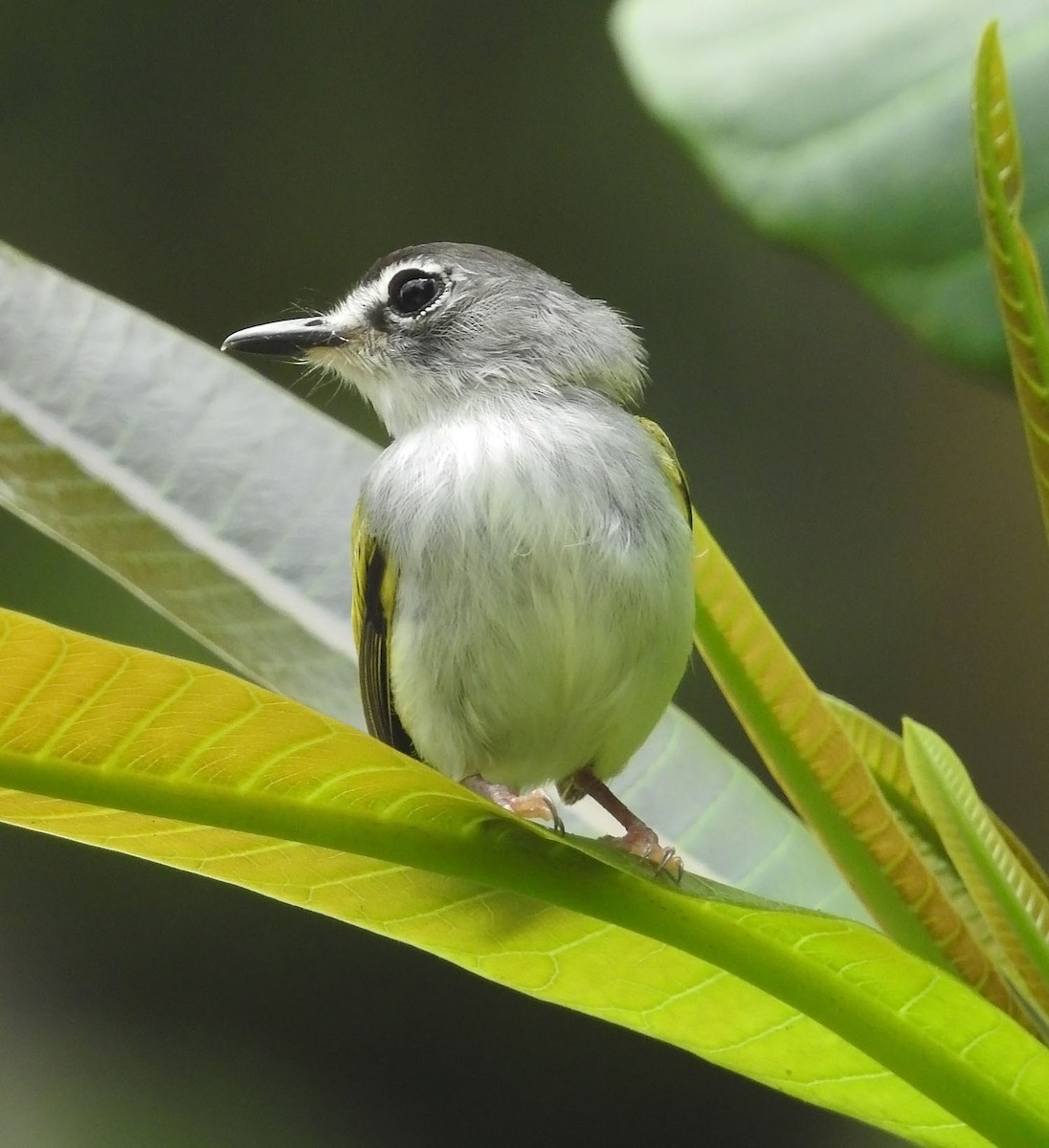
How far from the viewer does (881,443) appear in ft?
7.43

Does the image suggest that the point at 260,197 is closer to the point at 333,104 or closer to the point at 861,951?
the point at 333,104

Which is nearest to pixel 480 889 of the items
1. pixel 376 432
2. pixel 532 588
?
pixel 532 588

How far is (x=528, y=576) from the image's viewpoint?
34.8 inches

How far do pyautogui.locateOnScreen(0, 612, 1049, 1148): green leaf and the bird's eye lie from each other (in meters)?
0.62

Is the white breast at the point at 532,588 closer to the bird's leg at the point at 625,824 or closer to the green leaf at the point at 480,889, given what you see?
the bird's leg at the point at 625,824

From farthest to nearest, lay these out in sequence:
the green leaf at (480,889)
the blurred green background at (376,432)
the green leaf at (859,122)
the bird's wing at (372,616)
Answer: the blurred green background at (376,432)
the bird's wing at (372,616)
the green leaf at (859,122)
the green leaf at (480,889)

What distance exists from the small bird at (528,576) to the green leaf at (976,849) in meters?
0.16

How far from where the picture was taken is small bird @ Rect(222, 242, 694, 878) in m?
0.90

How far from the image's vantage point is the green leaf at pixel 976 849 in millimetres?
794

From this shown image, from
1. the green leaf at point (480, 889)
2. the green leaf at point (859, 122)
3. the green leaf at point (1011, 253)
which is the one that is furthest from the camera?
the green leaf at point (859, 122)

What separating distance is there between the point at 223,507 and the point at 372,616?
18cm

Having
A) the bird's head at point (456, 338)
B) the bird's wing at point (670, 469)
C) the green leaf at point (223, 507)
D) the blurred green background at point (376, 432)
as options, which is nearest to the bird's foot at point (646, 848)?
the green leaf at point (223, 507)

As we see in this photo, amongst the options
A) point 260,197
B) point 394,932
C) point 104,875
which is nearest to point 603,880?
point 394,932

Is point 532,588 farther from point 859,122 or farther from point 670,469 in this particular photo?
point 859,122
